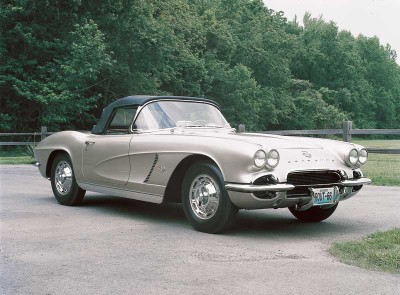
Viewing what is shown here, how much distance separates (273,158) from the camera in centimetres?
595

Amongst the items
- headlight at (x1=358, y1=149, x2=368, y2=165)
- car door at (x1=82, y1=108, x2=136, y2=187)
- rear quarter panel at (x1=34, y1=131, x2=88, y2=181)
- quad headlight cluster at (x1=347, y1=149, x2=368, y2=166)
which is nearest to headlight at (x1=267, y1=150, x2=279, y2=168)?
quad headlight cluster at (x1=347, y1=149, x2=368, y2=166)

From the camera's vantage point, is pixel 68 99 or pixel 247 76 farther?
pixel 247 76

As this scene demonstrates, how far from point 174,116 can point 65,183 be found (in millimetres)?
2155

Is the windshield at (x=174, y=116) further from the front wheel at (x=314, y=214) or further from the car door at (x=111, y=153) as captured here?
the front wheel at (x=314, y=214)

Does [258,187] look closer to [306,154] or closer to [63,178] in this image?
[306,154]

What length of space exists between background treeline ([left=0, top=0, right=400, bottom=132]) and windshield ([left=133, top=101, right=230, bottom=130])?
928 inches

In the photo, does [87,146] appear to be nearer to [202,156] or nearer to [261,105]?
[202,156]

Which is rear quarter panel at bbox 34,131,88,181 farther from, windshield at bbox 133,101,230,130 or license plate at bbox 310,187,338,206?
license plate at bbox 310,187,338,206

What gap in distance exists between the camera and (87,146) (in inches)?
314

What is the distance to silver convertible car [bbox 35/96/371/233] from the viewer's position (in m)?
5.92

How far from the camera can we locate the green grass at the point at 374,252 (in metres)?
4.72

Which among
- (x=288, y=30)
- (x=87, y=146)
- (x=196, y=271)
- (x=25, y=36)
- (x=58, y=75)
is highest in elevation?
(x=288, y=30)

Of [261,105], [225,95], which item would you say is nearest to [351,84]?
[261,105]

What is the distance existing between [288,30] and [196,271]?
256 ft
